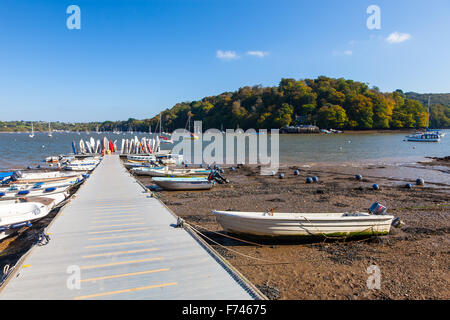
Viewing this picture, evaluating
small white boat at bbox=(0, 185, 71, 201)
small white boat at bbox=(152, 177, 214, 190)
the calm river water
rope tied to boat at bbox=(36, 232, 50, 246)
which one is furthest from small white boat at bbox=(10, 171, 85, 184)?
the calm river water

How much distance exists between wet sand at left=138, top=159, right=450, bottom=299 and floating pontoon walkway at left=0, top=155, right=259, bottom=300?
83.6 inches

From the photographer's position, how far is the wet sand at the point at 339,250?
816 centimetres

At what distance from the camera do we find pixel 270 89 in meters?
174

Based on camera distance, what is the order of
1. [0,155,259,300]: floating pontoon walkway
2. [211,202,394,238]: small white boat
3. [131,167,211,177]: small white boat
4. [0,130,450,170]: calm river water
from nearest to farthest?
1. [0,155,259,300]: floating pontoon walkway
2. [211,202,394,238]: small white boat
3. [131,167,211,177]: small white boat
4. [0,130,450,170]: calm river water

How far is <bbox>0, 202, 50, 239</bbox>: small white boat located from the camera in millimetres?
11297

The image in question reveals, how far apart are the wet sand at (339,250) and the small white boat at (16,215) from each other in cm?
731

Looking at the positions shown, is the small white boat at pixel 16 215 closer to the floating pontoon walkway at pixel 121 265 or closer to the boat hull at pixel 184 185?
the floating pontoon walkway at pixel 121 265

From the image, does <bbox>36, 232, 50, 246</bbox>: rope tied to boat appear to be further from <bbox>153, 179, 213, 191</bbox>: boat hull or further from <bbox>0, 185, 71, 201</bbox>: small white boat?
<bbox>153, 179, 213, 191</bbox>: boat hull

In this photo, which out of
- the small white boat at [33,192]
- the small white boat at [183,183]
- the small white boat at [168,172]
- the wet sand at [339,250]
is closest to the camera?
the wet sand at [339,250]

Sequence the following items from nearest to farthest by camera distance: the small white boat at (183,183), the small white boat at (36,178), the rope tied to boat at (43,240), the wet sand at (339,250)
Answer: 1. the rope tied to boat at (43,240)
2. the wet sand at (339,250)
3. the small white boat at (183,183)
4. the small white boat at (36,178)

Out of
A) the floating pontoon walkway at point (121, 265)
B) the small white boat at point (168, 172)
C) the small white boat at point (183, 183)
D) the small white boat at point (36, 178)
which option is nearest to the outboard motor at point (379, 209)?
the floating pontoon walkway at point (121, 265)

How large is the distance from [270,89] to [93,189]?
168821mm

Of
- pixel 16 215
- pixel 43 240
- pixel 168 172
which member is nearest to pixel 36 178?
pixel 168 172
